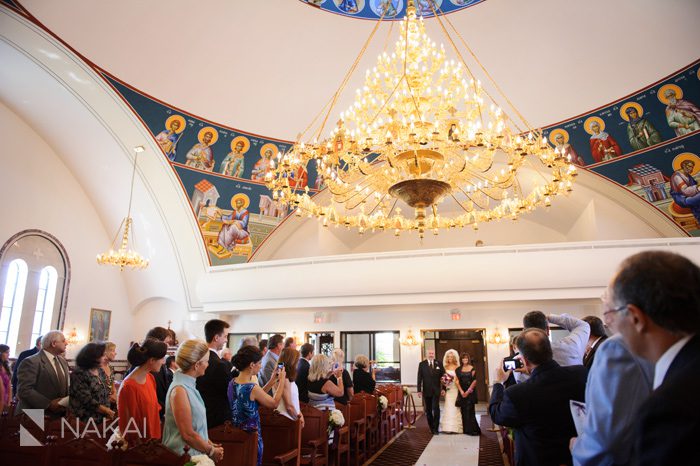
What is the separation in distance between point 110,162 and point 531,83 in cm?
1216

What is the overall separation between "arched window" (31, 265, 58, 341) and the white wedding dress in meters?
11.4

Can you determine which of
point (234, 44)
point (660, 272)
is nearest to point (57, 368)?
point (660, 272)

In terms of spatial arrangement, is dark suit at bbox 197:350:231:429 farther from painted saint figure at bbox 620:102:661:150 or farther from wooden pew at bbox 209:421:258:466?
painted saint figure at bbox 620:102:661:150

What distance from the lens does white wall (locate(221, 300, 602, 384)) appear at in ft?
44.5

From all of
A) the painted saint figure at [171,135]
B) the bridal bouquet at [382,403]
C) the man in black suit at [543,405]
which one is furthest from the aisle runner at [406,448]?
the painted saint figure at [171,135]

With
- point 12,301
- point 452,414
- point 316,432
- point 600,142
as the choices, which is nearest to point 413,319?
point 452,414

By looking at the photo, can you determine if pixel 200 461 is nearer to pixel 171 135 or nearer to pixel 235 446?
pixel 235 446

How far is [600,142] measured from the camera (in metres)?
12.7

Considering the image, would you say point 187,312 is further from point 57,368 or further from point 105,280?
point 57,368

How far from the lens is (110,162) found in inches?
557

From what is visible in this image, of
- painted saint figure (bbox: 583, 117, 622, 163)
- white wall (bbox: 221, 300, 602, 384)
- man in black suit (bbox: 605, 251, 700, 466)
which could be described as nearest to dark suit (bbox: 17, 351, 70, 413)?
man in black suit (bbox: 605, 251, 700, 466)

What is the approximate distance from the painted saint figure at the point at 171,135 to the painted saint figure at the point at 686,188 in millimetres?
13050

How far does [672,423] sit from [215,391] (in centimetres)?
345

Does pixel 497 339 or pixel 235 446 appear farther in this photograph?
pixel 497 339
